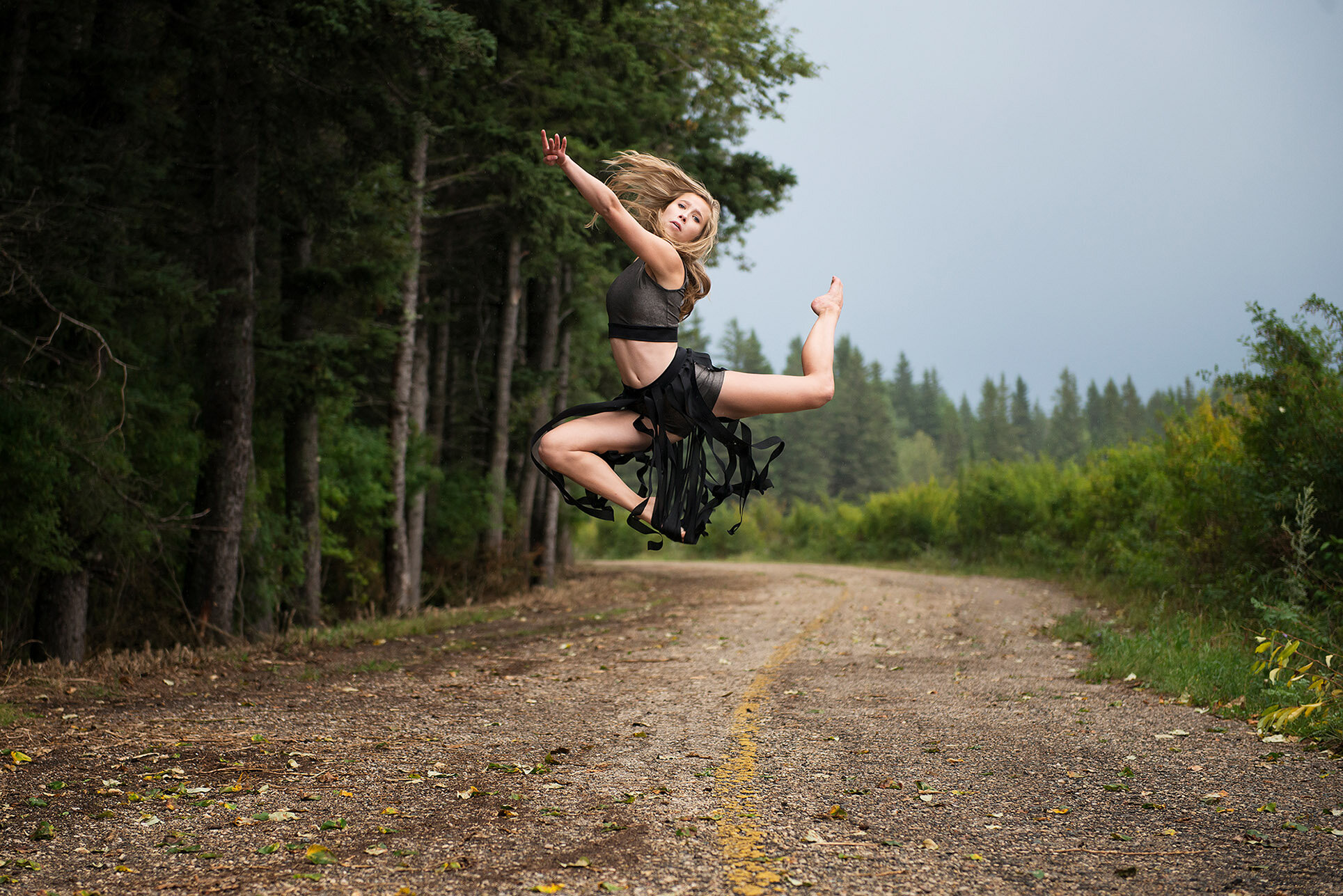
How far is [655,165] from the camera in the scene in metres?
4.00

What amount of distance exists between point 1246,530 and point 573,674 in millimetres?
7782

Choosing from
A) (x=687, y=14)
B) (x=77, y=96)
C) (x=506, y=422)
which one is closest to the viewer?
(x=77, y=96)

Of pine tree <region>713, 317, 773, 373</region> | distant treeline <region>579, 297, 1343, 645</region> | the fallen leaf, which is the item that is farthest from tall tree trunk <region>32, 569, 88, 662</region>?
pine tree <region>713, 317, 773, 373</region>

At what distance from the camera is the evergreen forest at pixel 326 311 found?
31.5 feet

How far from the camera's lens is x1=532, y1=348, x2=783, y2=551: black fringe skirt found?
12.5 ft

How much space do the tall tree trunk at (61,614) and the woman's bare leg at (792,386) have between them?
984 centimetres

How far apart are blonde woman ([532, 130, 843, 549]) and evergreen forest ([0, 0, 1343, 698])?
5.12 metres

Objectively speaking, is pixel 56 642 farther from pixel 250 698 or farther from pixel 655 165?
pixel 655 165

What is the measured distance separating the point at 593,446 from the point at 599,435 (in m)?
0.05

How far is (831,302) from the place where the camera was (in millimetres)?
4098

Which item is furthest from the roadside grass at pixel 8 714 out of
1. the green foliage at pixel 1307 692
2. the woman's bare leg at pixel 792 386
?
the green foliage at pixel 1307 692

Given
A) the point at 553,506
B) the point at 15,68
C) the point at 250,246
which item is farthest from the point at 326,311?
the point at 553,506

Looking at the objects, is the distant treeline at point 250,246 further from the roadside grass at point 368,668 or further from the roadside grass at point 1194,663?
the roadside grass at point 1194,663

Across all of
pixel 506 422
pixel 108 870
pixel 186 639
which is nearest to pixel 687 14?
pixel 506 422
